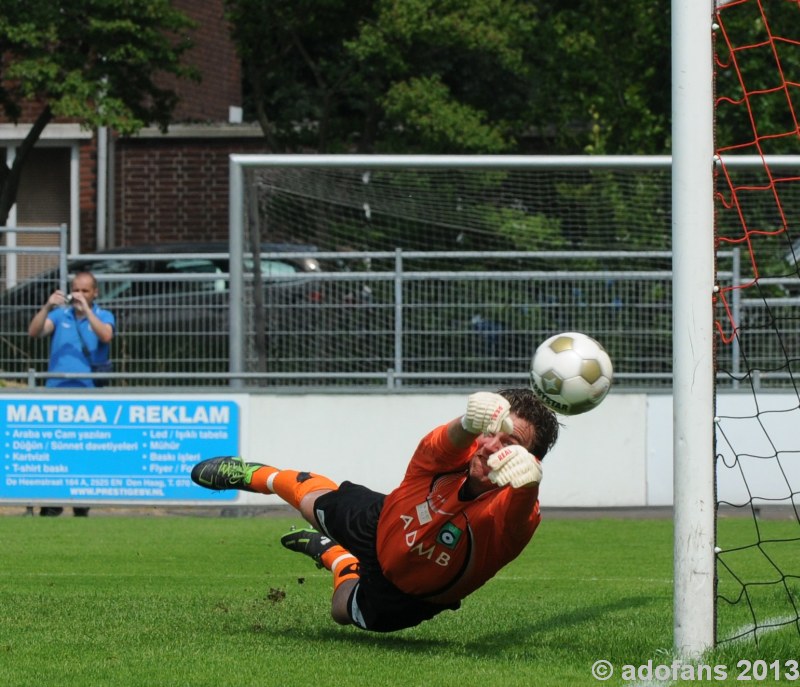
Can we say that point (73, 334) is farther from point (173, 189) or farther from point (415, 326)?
point (173, 189)

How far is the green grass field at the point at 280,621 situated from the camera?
533cm

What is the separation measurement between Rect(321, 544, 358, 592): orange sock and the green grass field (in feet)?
0.81

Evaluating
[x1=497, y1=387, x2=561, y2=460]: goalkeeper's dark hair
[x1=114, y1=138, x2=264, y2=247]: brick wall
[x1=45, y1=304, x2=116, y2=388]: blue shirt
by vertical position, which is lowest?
[x1=497, y1=387, x2=561, y2=460]: goalkeeper's dark hair

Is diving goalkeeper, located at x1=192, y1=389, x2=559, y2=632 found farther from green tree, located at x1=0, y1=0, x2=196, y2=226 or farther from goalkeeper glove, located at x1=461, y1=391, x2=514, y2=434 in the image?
green tree, located at x1=0, y1=0, x2=196, y2=226

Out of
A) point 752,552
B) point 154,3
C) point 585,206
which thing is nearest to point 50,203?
point 154,3

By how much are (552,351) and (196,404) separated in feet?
21.4

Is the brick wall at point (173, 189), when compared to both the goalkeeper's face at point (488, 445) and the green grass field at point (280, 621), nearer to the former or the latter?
the green grass field at point (280, 621)

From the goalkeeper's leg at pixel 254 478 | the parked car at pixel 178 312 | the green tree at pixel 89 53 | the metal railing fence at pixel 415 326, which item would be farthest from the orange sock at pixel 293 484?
the green tree at pixel 89 53

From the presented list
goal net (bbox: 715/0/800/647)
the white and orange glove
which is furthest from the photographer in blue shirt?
the white and orange glove

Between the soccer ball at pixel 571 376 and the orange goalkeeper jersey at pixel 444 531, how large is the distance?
1.41 ft

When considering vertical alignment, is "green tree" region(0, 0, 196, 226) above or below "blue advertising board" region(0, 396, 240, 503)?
above

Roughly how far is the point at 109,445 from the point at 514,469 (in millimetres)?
7786

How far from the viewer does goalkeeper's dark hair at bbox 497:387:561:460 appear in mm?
5773

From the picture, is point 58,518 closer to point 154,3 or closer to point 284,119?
point 154,3
